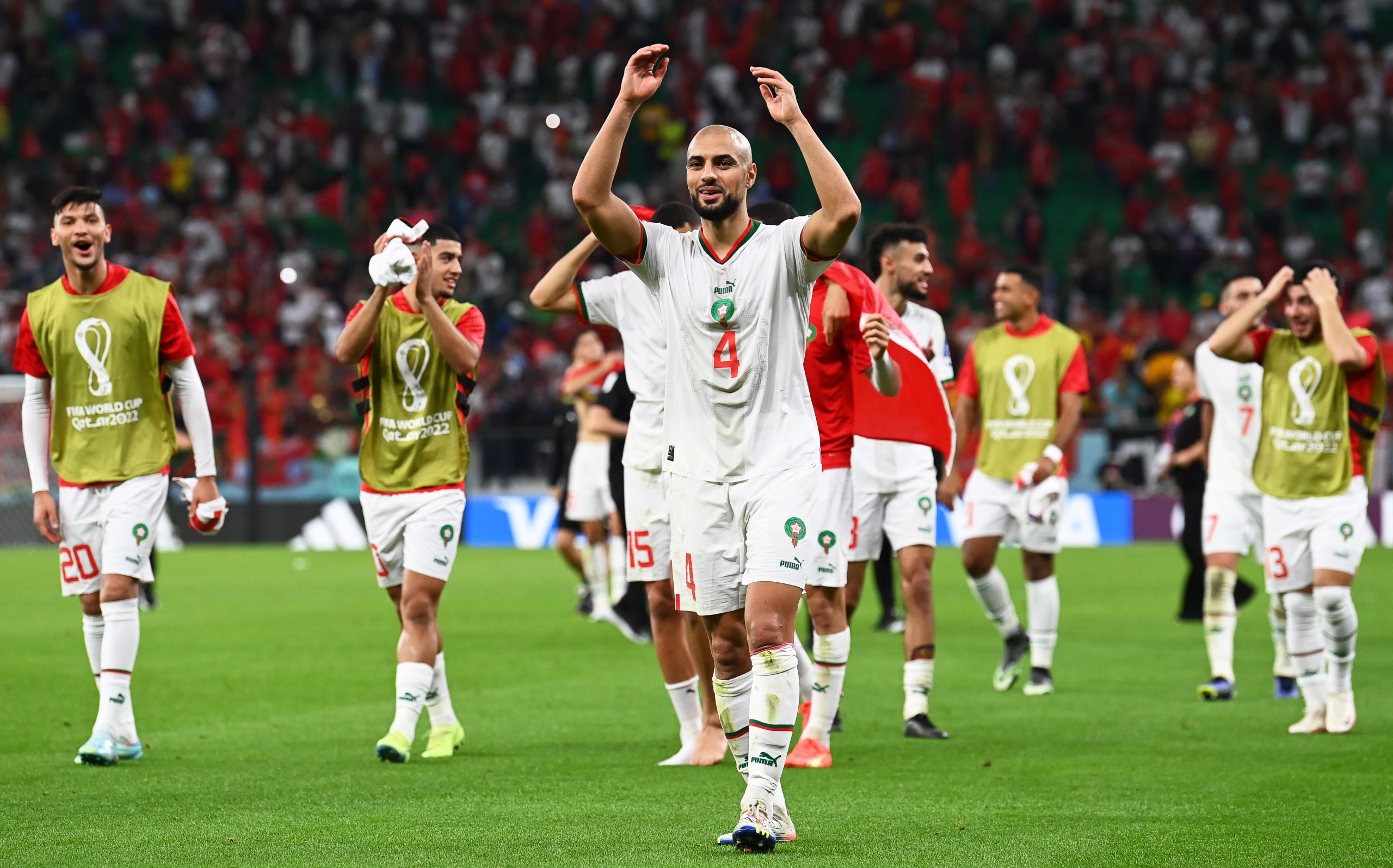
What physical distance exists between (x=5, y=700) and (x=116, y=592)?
2951 mm

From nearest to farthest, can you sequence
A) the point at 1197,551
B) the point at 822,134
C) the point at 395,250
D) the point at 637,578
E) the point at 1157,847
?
the point at 1157,847, the point at 395,250, the point at 637,578, the point at 1197,551, the point at 822,134

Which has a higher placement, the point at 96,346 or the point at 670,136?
the point at 670,136

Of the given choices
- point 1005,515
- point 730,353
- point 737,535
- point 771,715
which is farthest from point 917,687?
point 730,353

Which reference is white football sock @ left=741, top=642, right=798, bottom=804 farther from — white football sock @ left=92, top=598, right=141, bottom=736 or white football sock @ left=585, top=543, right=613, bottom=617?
white football sock @ left=585, top=543, right=613, bottom=617

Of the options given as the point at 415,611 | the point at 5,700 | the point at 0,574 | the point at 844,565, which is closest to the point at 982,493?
the point at 844,565

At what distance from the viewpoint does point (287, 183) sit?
1236 inches

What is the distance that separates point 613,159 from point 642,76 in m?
0.30

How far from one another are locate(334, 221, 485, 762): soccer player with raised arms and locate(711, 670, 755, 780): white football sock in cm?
197

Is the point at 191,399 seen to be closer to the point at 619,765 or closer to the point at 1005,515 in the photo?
the point at 619,765

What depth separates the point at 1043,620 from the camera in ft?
36.3

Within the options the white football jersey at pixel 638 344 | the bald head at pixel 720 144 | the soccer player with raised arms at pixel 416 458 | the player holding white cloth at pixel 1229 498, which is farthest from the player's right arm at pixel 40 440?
the player holding white cloth at pixel 1229 498

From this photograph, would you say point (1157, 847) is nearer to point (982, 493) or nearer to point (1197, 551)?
point (982, 493)

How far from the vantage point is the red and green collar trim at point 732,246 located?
6.23m

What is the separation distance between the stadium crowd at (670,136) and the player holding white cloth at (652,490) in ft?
61.6
